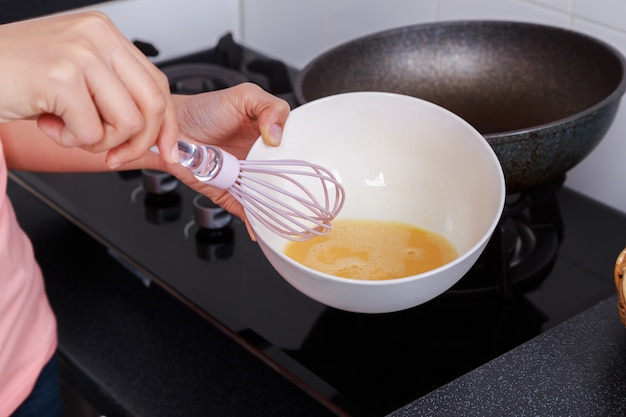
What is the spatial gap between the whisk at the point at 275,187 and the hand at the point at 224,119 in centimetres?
6

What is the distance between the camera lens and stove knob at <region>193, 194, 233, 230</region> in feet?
2.96

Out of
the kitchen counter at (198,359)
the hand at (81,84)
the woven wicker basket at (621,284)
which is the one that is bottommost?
the kitchen counter at (198,359)

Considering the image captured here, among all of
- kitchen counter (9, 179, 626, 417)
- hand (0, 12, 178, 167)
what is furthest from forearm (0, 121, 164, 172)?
hand (0, 12, 178, 167)

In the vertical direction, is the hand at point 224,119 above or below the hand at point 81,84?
below

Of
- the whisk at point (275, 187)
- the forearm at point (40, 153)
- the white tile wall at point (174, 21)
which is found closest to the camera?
the whisk at point (275, 187)

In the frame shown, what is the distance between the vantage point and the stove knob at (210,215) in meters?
0.90

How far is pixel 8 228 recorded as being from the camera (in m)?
0.79

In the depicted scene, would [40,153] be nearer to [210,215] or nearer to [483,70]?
[210,215]

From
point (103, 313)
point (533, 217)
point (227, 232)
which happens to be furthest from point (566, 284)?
point (103, 313)

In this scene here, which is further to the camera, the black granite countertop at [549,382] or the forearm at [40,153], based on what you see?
the forearm at [40,153]

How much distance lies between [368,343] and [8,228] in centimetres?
38

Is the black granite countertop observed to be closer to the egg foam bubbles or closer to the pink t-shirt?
the egg foam bubbles

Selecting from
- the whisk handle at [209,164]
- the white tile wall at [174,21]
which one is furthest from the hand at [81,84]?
the white tile wall at [174,21]

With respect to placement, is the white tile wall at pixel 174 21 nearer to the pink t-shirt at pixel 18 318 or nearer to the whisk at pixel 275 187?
the pink t-shirt at pixel 18 318
